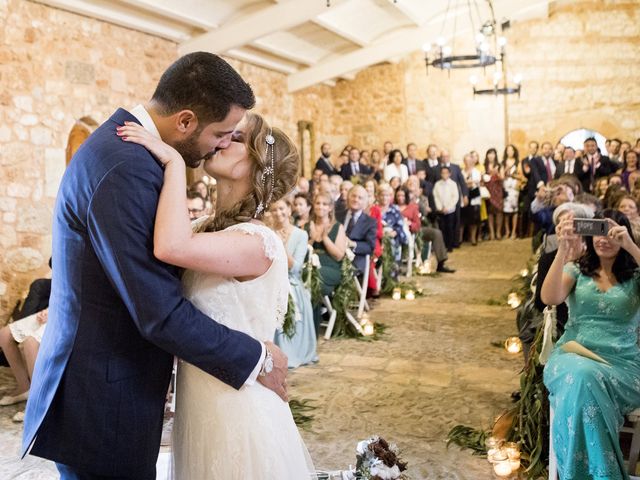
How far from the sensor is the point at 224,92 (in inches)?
51.9

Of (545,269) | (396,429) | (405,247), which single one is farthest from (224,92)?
(405,247)

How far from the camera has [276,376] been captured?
1.48 m

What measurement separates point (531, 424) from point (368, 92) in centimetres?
1219

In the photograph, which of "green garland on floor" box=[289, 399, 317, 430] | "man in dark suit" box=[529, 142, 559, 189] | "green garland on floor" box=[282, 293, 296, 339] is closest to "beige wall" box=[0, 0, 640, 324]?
"man in dark suit" box=[529, 142, 559, 189]

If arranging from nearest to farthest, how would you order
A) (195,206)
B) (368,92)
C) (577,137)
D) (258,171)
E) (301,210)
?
(258,171) → (195,206) → (301,210) → (577,137) → (368,92)

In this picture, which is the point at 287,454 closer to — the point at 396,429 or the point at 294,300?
the point at 396,429

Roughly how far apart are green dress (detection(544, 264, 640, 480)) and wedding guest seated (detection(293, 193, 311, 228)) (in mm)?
3108

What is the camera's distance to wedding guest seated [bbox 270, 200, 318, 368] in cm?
468

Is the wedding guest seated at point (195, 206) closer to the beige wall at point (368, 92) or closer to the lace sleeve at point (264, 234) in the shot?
the beige wall at point (368, 92)

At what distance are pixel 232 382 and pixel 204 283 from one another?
9.1 inches

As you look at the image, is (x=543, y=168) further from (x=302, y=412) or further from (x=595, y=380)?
(x=595, y=380)

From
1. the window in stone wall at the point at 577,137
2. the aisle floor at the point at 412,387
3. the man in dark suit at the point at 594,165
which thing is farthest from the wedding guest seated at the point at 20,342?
the window in stone wall at the point at 577,137

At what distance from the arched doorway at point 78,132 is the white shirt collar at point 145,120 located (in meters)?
5.55

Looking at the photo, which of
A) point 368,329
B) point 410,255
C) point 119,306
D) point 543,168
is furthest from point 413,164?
point 119,306
